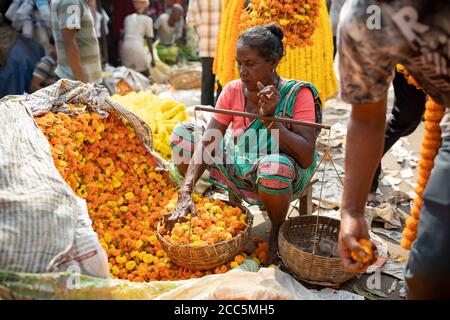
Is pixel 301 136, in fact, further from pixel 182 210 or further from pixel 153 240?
pixel 153 240

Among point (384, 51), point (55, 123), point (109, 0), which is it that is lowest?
point (55, 123)

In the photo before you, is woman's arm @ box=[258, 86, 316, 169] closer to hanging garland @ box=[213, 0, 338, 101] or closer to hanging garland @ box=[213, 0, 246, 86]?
hanging garland @ box=[213, 0, 338, 101]

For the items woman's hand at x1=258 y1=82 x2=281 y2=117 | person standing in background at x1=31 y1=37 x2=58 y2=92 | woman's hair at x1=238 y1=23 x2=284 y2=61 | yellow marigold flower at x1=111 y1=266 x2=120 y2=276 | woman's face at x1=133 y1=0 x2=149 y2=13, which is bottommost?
yellow marigold flower at x1=111 y1=266 x2=120 y2=276

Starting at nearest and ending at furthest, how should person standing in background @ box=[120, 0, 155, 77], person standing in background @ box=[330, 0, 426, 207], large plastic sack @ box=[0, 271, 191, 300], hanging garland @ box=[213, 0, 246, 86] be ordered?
large plastic sack @ box=[0, 271, 191, 300] < person standing in background @ box=[330, 0, 426, 207] < hanging garland @ box=[213, 0, 246, 86] < person standing in background @ box=[120, 0, 155, 77]

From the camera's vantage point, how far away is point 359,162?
4.46ft

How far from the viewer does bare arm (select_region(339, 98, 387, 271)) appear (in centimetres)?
132

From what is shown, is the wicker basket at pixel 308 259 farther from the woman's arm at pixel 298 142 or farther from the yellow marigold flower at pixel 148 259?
the yellow marigold flower at pixel 148 259

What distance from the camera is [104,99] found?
296cm

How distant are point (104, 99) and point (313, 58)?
1735 millimetres

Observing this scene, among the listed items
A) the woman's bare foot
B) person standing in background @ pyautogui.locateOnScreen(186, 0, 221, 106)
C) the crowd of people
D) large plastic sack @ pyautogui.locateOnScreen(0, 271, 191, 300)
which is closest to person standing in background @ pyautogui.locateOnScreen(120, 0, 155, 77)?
the crowd of people

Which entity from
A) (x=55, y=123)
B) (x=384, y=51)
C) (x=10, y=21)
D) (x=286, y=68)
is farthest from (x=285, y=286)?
(x=10, y=21)

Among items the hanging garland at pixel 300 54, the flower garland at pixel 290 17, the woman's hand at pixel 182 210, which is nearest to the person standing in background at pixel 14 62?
the hanging garland at pixel 300 54

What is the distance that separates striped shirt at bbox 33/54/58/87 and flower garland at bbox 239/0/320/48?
2.52 metres

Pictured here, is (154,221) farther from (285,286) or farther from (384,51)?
(384,51)
